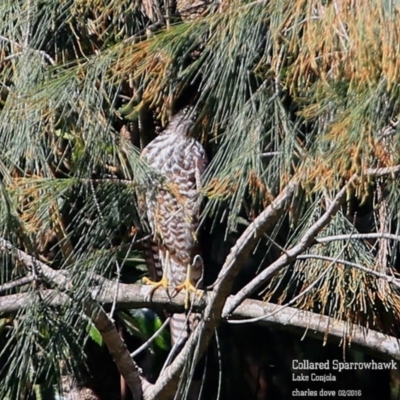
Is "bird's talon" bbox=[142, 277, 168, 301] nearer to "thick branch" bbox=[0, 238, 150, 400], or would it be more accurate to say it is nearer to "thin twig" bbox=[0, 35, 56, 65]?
"thick branch" bbox=[0, 238, 150, 400]

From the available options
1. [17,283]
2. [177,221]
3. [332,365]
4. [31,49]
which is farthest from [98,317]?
[332,365]

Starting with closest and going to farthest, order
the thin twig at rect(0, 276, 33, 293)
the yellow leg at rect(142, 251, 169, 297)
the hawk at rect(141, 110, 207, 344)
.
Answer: the thin twig at rect(0, 276, 33, 293), the yellow leg at rect(142, 251, 169, 297), the hawk at rect(141, 110, 207, 344)

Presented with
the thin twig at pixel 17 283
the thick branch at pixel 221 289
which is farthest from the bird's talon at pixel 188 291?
the thin twig at pixel 17 283

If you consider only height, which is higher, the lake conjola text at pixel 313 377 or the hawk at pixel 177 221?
the hawk at pixel 177 221

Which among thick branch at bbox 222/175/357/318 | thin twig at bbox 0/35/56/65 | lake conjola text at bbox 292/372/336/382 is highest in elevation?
thin twig at bbox 0/35/56/65

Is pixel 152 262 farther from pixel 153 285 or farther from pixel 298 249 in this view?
pixel 298 249

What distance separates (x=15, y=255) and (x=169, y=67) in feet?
1.91

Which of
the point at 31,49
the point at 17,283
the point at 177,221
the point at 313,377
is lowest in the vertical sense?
the point at 313,377

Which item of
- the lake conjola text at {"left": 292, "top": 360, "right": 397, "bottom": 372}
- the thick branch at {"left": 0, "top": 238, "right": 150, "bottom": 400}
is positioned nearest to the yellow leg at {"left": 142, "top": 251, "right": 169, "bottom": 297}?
the thick branch at {"left": 0, "top": 238, "right": 150, "bottom": 400}

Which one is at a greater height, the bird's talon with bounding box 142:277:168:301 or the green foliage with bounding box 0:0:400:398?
the green foliage with bounding box 0:0:400:398

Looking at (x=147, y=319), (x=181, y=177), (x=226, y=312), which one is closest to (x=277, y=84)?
(x=226, y=312)

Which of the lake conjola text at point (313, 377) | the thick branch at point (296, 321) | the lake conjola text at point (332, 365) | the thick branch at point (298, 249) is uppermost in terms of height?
the thick branch at point (298, 249)

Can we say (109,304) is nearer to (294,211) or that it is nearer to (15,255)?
(15,255)

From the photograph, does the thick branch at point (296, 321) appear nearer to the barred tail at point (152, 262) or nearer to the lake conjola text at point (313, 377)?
the barred tail at point (152, 262)
